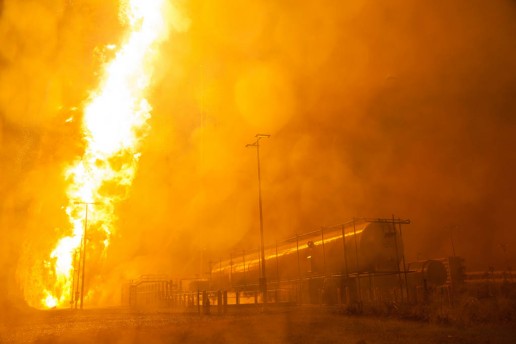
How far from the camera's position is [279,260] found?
81.7ft

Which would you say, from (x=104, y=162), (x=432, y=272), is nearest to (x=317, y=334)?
(x=432, y=272)

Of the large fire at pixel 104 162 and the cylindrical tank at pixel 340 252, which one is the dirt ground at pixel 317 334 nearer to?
the cylindrical tank at pixel 340 252

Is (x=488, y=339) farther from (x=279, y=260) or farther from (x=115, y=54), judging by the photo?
(x=115, y=54)

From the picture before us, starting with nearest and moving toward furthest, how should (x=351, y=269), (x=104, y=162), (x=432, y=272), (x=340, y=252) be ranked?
(x=351, y=269)
(x=340, y=252)
(x=432, y=272)
(x=104, y=162)

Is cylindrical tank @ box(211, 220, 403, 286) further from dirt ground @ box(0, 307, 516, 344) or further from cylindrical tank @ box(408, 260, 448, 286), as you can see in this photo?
dirt ground @ box(0, 307, 516, 344)

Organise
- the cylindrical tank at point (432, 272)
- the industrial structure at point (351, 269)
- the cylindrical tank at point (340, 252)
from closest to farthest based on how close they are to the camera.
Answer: the industrial structure at point (351, 269) < the cylindrical tank at point (340, 252) < the cylindrical tank at point (432, 272)

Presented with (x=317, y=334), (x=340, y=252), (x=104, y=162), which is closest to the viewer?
(x=317, y=334)

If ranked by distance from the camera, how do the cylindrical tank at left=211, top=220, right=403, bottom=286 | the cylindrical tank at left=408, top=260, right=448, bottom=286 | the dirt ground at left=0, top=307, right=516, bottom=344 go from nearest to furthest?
the dirt ground at left=0, top=307, right=516, bottom=344 < the cylindrical tank at left=211, top=220, right=403, bottom=286 < the cylindrical tank at left=408, top=260, right=448, bottom=286

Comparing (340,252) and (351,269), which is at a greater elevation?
(340,252)

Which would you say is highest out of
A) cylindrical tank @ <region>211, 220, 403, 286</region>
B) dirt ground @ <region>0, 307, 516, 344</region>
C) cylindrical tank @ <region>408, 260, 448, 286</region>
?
cylindrical tank @ <region>211, 220, 403, 286</region>

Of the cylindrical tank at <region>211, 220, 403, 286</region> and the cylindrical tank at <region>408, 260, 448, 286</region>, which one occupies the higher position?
the cylindrical tank at <region>211, 220, 403, 286</region>

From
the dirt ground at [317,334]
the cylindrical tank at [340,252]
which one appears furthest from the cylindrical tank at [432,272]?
the dirt ground at [317,334]

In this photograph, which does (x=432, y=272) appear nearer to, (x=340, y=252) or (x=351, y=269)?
(x=351, y=269)

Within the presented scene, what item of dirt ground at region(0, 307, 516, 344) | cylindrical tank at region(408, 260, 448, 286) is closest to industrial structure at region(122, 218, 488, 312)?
cylindrical tank at region(408, 260, 448, 286)
